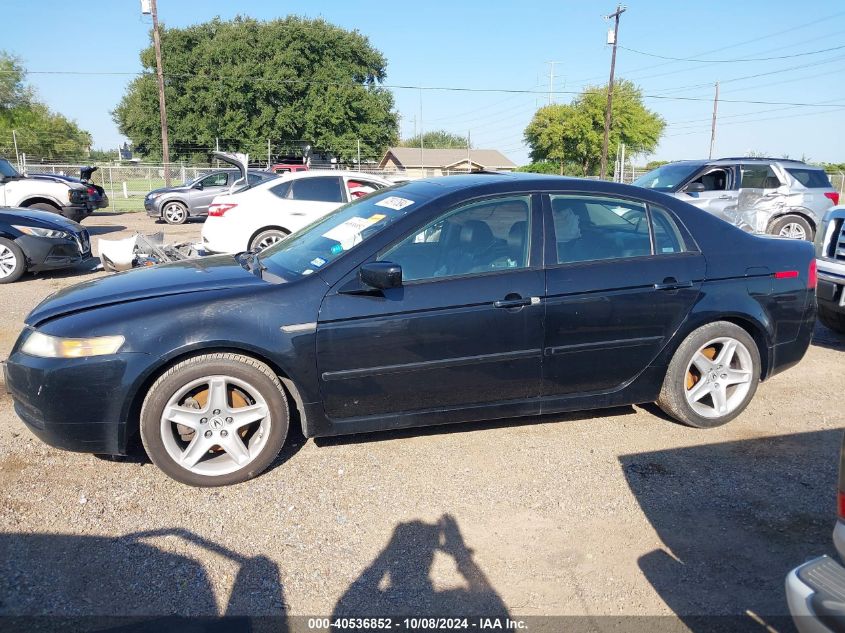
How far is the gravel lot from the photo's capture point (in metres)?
2.67

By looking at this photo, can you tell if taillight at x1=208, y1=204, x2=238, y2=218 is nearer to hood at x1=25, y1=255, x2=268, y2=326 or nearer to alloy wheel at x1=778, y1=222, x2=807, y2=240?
hood at x1=25, y1=255, x2=268, y2=326

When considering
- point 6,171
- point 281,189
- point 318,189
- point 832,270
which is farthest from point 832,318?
point 6,171

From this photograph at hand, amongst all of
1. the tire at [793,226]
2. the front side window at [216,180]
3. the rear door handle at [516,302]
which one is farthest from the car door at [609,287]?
the front side window at [216,180]

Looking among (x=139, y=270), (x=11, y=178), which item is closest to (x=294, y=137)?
(x=11, y=178)

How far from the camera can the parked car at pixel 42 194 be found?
46.7ft

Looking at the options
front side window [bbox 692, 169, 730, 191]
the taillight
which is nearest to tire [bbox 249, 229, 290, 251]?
the taillight

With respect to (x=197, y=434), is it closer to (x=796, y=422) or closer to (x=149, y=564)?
(x=149, y=564)

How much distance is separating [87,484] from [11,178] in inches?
544

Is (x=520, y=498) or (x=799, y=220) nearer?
(x=520, y=498)

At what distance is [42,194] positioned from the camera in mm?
14906

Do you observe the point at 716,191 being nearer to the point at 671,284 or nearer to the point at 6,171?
the point at 671,284

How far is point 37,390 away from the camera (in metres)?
3.34

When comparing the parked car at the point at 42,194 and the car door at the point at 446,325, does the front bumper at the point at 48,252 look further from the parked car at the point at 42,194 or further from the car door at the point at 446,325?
the car door at the point at 446,325

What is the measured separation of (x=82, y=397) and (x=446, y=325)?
1.90 m
